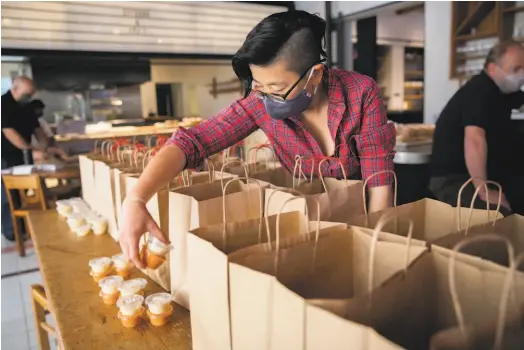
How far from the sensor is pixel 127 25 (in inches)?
197

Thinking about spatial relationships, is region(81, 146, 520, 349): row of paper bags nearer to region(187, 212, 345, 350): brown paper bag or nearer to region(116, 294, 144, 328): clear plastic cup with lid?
region(187, 212, 345, 350): brown paper bag

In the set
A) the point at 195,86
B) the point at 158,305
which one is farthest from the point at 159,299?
the point at 195,86

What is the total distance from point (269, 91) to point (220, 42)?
4.62 metres

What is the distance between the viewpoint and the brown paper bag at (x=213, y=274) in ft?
2.66

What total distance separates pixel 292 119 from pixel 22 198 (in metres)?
3.64

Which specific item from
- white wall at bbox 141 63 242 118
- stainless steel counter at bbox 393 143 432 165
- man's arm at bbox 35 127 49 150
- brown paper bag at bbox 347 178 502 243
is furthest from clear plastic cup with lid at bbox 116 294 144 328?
white wall at bbox 141 63 242 118

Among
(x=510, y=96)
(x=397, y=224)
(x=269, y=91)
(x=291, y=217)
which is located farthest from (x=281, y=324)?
(x=510, y=96)

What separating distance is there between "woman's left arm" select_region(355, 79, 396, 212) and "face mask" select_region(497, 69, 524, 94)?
54.5 inches

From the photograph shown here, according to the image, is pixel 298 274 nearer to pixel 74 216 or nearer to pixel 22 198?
pixel 74 216

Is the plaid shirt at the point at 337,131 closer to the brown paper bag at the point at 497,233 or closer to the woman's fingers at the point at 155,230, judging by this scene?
the woman's fingers at the point at 155,230

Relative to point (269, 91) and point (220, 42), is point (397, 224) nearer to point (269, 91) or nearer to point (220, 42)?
point (269, 91)

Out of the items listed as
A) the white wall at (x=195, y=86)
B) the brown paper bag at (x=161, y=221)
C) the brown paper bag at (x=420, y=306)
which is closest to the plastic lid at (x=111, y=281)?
the brown paper bag at (x=161, y=221)

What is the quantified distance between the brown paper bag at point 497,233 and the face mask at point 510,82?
1652mm

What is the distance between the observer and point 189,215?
1.11 metres
